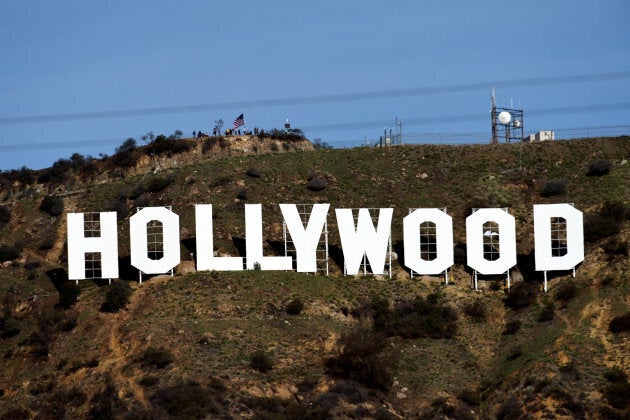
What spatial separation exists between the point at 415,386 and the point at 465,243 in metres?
22.0

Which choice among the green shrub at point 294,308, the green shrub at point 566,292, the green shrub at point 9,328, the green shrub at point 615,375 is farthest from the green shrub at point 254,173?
the green shrub at point 615,375

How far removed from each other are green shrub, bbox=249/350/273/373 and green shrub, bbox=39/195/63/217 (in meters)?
34.9

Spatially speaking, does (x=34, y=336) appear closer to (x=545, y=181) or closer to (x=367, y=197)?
(x=367, y=197)

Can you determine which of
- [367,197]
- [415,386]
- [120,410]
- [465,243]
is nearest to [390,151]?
[367,197]

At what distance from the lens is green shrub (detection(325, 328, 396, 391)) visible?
74.6m

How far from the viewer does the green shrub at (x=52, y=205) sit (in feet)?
343

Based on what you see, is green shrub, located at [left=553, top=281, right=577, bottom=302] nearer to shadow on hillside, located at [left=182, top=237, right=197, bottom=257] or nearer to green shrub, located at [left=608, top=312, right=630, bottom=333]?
green shrub, located at [left=608, top=312, right=630, bottom=333]

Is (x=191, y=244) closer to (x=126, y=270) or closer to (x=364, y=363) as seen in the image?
(x=126, y=270)

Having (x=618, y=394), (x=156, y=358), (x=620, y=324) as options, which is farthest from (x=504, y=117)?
(x=156, y=358)

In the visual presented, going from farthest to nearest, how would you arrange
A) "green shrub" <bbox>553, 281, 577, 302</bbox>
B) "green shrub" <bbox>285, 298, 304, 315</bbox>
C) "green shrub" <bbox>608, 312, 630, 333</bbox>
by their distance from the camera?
"green shrub" <bbox>553, 281, 577, 302</bbox> < "green shrub" <bbox>285, 298, 304, 315</bbox> < "green shrub" <bbox>608, 312, 630, 333</bbox>

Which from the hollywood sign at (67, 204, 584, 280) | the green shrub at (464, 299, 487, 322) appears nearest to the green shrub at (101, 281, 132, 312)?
the hollywood sign at (67, 204, 584, 280)

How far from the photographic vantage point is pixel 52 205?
345ft

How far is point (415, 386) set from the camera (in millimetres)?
76125

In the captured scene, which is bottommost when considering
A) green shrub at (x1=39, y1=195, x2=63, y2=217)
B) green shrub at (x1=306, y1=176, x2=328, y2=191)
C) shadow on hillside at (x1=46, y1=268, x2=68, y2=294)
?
→ shadow on hillside at (x1=46, y1=268, x2=68, y2=294)
